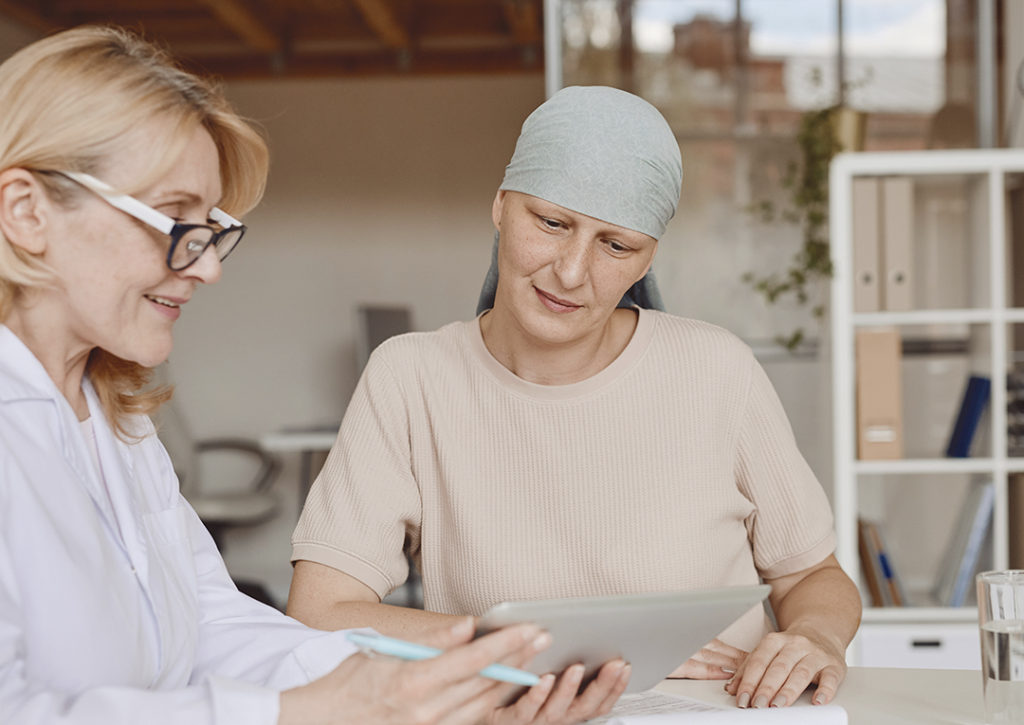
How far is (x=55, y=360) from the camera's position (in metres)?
1.24

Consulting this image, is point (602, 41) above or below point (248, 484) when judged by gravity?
above

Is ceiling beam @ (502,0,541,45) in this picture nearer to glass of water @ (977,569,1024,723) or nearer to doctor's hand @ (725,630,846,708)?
doctor's hand @ (725,630,846,708)

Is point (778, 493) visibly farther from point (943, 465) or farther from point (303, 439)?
point (303, 439)

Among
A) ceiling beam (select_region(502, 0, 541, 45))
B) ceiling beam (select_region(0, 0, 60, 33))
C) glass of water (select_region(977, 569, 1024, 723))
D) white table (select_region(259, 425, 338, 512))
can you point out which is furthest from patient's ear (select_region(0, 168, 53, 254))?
ceiling beam (select_region(0, 0, 60, 33))

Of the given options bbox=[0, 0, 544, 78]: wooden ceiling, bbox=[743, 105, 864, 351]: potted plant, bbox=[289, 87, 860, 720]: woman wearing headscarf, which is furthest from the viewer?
bbox=[0, 0, 544, 78]: wooden ceiling

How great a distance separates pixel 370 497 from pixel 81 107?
2.55 ft

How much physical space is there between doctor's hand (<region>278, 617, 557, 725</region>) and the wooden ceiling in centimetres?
565

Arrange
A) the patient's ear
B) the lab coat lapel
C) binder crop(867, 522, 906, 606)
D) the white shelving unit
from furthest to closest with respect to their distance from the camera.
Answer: binder crop(867, 522, 906, 606), the white shelving unit, the lab coat lapel, the patient's ear

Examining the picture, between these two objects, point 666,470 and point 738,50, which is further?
point 738,50

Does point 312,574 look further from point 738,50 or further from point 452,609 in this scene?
point 738,50

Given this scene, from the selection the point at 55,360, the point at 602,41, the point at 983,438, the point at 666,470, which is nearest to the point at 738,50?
the point at 602,41

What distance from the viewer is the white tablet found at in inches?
39.6

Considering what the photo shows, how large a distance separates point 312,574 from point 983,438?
2.47 meters

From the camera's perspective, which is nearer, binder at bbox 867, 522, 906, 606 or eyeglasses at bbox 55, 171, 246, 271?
eyeglasses at bbox 55, 171, 246, 271
